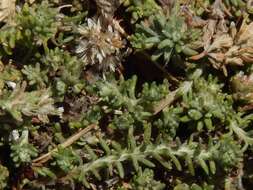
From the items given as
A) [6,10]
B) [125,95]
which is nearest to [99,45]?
[125,95]

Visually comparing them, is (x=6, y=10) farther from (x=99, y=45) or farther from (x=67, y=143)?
(x=67, y=143)

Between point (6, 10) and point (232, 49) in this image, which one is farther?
point (232, 49)

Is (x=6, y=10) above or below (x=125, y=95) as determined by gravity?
above

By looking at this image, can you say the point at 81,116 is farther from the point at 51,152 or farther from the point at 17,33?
the point at 17,33

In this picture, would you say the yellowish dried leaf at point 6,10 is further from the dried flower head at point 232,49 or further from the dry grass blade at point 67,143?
the dried flower head at point 232,49

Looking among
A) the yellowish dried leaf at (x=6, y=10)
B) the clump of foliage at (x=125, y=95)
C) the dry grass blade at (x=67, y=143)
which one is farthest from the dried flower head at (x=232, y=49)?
the yellowish dried leaf at (x=6, y=10)

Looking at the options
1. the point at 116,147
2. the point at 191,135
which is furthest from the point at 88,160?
the point at 191,135

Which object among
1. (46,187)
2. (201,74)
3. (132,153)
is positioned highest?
(201,74)
